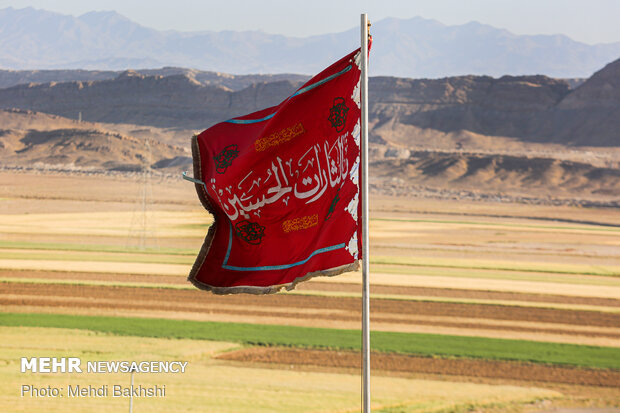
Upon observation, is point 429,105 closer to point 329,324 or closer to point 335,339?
point 329,324

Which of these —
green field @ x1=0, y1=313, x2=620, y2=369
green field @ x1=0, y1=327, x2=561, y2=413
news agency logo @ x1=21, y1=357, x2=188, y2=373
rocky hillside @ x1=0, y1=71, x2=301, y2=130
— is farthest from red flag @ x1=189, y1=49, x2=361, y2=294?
rocky hillside @ x1=0, y1=71, x2=301, y2=130

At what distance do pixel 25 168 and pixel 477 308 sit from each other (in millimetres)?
92277

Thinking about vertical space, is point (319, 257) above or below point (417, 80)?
below

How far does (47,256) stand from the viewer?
38.5m

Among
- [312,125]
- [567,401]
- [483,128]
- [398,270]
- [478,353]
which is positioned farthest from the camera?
[483,128]

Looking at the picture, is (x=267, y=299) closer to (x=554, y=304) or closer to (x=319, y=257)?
(x=554, y=304)


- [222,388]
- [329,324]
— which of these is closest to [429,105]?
[329,324]

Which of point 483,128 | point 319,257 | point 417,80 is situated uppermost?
point 417,80

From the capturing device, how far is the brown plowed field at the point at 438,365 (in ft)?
66.7

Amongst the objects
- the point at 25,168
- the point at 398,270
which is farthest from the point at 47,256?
the point at 25,168

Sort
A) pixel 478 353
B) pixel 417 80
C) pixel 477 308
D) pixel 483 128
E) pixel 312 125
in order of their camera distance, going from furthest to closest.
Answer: pixel 417 80 → pixel 483 128 → pixel 477 308 → pixel 478 353 → pixel 312 125

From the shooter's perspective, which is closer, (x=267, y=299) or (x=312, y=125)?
(x=312, y=125)

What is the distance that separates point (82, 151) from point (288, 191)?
391 feet

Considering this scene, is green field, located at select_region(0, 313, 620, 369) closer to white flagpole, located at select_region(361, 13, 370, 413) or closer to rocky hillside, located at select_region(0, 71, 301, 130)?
white flagpole, located at select_region(361, 13, 370, 413)
